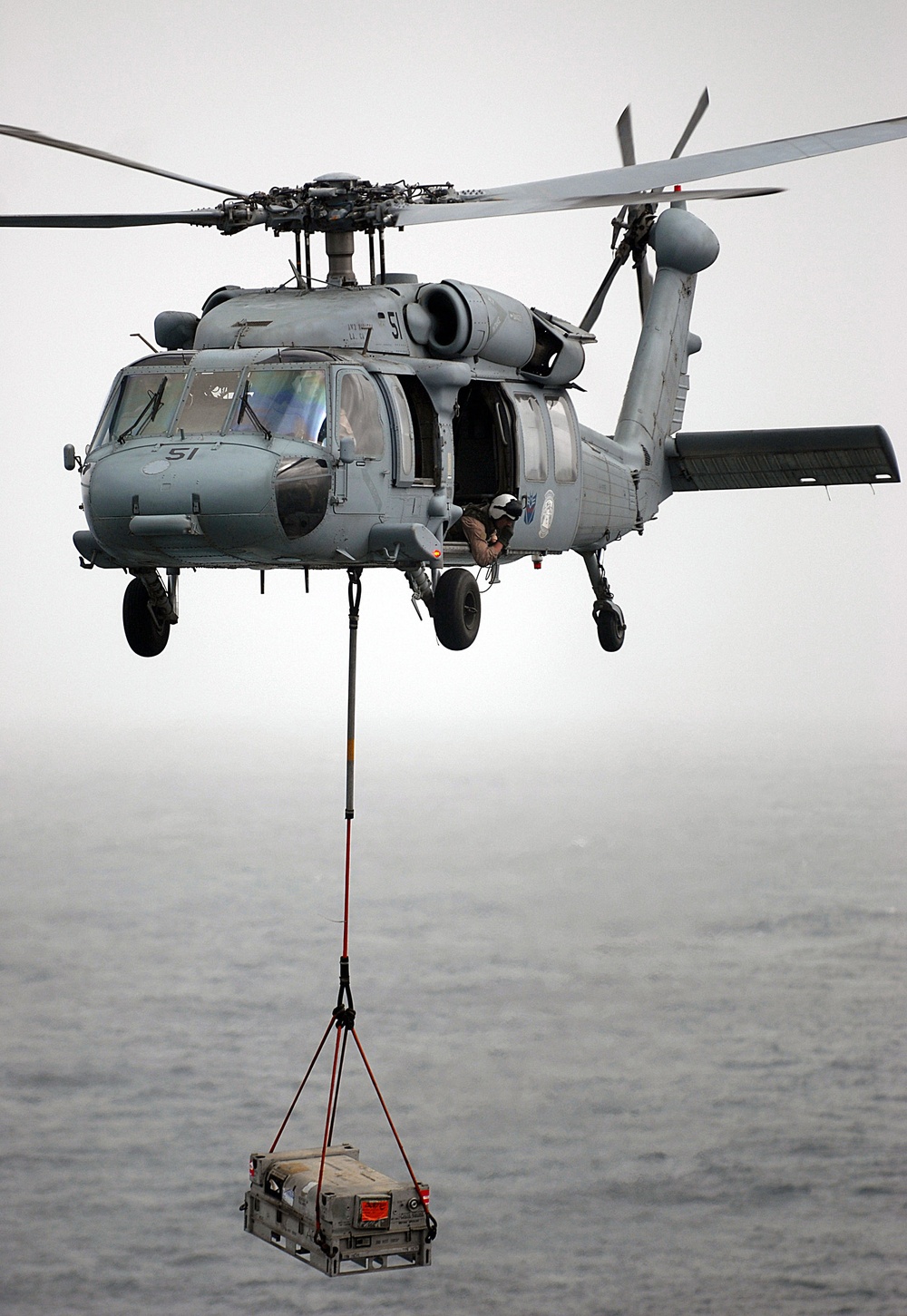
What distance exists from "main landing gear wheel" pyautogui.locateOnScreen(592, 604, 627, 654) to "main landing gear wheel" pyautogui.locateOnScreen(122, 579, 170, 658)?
6119 mm

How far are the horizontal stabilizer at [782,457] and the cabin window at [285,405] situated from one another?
7.07m

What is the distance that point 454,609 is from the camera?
16125mm

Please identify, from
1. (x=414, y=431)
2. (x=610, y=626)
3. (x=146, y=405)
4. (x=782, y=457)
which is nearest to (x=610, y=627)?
(x=610, y=626)

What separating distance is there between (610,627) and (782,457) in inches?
114

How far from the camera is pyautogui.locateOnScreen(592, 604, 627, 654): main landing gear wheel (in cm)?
2089

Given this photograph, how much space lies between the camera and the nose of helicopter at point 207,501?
14406 millimetres

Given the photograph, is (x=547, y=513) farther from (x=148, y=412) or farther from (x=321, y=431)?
(x=148, y=412)

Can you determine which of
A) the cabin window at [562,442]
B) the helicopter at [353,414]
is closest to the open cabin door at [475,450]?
the helicopter at [353,414]

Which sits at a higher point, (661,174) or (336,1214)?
(661,174)

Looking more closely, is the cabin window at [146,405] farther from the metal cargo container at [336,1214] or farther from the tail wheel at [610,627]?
the metal cargo container at [336,1214]

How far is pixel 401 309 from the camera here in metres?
16.3

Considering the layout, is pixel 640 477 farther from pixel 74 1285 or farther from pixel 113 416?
pixel 74 1285

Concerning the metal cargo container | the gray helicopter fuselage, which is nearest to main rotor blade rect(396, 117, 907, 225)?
the gray helicopter fuselage

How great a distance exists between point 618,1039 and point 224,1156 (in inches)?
1806
